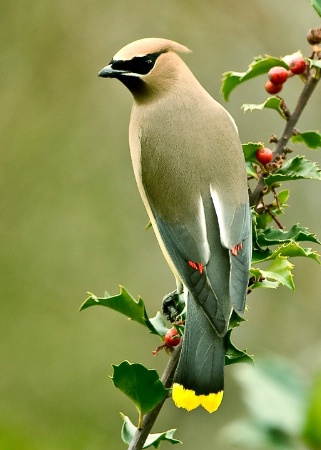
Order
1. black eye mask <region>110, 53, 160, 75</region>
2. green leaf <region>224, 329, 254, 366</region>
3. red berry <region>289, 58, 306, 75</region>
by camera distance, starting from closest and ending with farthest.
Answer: green leaf <region>224, 329, 254, 366</region> < red berry <region>289, 58, 306, 75</region> < black eye mask <region>110, 53, 160, 75</region>

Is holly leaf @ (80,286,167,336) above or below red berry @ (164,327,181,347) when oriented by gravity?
above

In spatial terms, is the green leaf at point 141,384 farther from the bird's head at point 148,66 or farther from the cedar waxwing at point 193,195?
the bird's head at point 148,66

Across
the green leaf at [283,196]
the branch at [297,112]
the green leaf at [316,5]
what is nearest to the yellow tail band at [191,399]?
the green leaf at [283,196]

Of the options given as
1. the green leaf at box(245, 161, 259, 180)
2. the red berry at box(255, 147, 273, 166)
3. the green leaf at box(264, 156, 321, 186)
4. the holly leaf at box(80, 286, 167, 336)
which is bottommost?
the green leaf at box(245, 161, 259, 180)

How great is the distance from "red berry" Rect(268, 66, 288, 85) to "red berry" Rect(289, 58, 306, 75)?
0.06 meters

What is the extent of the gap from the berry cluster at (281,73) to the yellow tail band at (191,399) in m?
0.84

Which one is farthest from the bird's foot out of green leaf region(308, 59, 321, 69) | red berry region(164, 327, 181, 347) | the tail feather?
green leaf region(308, 59, 321, 69)

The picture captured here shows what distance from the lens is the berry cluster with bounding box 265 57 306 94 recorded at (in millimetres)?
2463

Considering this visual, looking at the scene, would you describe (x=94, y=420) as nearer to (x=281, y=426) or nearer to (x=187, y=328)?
(x=187, y=328)

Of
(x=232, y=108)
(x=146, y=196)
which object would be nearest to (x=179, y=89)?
(x=146, y=196)

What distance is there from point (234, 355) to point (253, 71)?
777 millimetres

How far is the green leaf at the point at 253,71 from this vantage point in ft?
8.27

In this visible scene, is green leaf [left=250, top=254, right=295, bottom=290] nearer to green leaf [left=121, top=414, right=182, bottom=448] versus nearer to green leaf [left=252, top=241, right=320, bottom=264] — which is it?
green leaf [left=252, top=241, right=320, bottom=264]

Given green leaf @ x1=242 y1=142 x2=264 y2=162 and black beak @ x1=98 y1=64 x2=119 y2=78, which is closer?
green leaf @ x1=242 y1=142 x2=264 y2=162
